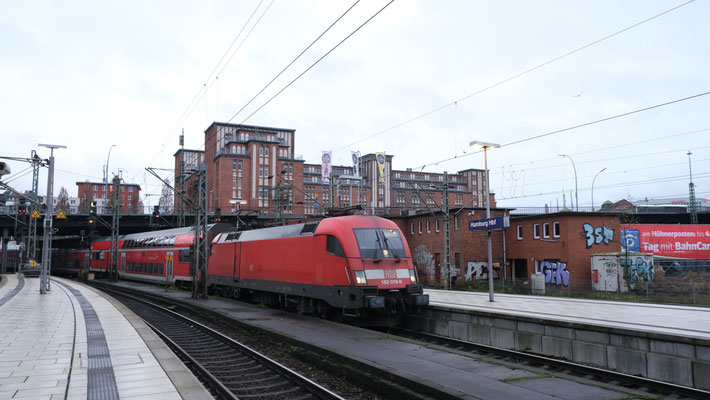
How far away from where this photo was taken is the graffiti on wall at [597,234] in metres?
33.5

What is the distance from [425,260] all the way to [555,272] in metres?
11.6

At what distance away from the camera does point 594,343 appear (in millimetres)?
11391

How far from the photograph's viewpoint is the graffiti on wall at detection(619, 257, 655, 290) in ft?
99.7

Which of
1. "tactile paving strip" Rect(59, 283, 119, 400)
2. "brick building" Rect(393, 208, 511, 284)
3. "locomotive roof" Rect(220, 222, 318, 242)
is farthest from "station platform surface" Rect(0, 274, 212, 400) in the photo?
"brick building" Rect(393, 208, 511, 284)

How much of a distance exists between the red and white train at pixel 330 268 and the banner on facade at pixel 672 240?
32.6 m

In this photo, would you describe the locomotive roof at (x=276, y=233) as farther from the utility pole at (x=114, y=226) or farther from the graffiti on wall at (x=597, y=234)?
the graffiti on wall at (x=597, y=234)

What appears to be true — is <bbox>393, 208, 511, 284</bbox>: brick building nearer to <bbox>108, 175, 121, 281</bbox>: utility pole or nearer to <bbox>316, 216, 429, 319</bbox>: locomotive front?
<bbox>316, 216, 429, 319</bbox>: locomotive front

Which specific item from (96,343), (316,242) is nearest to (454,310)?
(316,242)

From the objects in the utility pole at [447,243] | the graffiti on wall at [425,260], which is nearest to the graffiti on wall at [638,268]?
the utility pole at [447,243]

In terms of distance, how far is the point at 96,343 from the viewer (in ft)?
38.1

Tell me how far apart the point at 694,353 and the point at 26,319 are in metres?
18.6

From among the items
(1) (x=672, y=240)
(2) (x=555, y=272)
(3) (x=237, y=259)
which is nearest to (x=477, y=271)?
(2) (x=555, y=272)

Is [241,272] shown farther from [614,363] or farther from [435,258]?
[435,258]

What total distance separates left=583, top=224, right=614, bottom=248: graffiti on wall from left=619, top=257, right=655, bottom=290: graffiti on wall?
2897 millimetres
